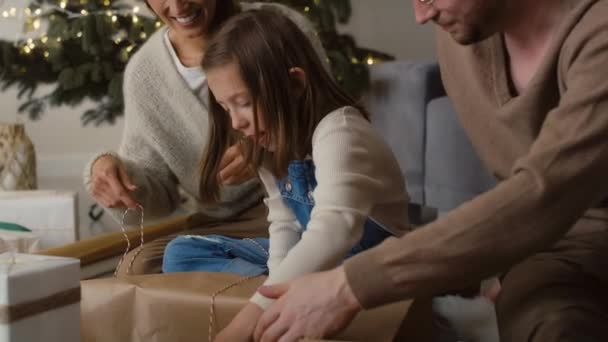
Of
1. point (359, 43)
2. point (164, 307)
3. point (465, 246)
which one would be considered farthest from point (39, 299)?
point (359, 43)

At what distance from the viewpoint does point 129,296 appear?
927 mm

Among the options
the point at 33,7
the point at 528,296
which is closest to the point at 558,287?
the point at 528,296

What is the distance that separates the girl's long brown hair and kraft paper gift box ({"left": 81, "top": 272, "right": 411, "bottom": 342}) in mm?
249

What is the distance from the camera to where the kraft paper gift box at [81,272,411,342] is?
88cm

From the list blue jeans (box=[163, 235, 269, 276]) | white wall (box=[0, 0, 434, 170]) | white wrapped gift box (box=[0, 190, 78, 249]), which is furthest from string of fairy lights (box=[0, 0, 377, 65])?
blue jeans (box=[163, 235, 269, 276])

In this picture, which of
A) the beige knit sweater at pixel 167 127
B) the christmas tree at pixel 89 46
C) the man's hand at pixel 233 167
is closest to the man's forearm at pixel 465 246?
the man's hand at pixel 233 167

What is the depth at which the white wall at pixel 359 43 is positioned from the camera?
10.9ft

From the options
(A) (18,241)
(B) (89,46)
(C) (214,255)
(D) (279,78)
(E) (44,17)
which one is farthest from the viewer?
(E) (44,17)

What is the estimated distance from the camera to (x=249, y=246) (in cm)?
132

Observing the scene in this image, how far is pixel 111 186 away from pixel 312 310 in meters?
0.74

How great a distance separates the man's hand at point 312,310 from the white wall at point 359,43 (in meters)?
2.63

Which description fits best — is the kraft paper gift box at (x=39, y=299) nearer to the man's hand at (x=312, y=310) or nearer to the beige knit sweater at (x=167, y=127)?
the man's hand at (x=312, y=310)

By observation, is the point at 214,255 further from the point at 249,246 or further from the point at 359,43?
the point at 359,43

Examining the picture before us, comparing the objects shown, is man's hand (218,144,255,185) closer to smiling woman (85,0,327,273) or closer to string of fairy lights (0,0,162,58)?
smiling woman (85,0,327,273)
